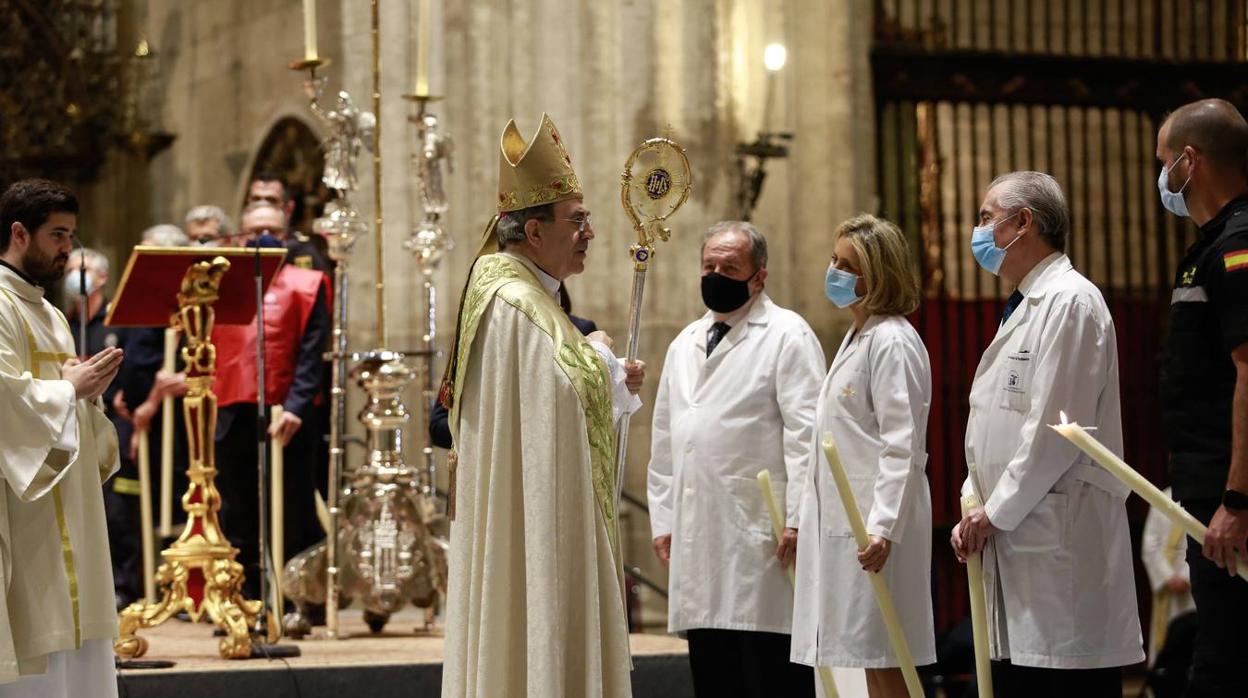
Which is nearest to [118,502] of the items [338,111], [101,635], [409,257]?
[409,257]

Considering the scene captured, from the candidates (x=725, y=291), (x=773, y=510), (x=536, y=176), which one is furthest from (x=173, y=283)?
(x=536, y=176)

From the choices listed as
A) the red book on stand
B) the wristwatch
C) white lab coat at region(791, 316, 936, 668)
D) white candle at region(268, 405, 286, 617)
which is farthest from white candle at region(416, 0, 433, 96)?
the wristwatch

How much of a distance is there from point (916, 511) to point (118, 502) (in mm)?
5114

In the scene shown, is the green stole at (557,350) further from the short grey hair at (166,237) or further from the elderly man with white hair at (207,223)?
the short grey hair at (166,237)

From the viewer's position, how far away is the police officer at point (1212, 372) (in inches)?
150

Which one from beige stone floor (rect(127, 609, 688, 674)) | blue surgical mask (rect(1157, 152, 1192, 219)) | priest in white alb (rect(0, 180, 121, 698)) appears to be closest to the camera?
blue surgical mask (rect(1157, 152, 1192, 219))

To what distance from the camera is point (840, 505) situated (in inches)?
187

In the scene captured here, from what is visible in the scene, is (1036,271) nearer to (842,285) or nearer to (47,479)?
(842,285)

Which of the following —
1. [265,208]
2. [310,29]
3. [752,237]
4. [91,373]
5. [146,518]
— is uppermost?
[310,29]

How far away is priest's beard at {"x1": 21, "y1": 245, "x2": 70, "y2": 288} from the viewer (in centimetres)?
490

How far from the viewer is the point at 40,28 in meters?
11.6

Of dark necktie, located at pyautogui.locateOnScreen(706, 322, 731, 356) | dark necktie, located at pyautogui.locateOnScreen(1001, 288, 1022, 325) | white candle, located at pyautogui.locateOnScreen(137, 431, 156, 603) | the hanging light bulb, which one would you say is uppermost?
the hanging light bulb

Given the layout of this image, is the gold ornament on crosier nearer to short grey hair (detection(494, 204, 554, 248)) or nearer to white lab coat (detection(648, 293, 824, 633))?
short grey hair (detection(494, 204, 554, 248))

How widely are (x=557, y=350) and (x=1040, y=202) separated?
3.97 ft
